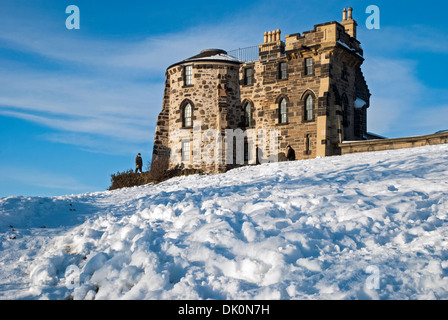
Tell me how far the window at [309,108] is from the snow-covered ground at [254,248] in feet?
50.0

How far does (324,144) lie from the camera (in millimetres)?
A: 23953

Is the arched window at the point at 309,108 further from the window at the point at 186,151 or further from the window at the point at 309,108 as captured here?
the window at the point at 186,151

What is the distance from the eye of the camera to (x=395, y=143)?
20609 mm

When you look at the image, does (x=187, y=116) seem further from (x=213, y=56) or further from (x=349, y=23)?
(x=349, y=23)

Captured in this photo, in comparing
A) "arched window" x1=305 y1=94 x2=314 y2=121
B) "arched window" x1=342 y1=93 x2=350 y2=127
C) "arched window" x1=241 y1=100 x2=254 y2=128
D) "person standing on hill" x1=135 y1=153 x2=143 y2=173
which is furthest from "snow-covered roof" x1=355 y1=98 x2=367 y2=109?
"person standing on hill" x1=135 y1=153 x2=143 y2=173

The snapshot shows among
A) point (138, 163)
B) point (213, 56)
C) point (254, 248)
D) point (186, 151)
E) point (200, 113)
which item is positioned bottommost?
point (254, 248)

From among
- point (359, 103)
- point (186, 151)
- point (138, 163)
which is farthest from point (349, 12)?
point (138, 163)

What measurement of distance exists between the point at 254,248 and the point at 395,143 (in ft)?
53.7

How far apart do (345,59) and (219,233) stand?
856 inches

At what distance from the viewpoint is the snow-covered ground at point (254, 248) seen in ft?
17.7

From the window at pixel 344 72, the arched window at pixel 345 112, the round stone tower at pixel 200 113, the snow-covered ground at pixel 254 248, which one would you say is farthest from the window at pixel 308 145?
the snow-covered ground at pixel 254 248
